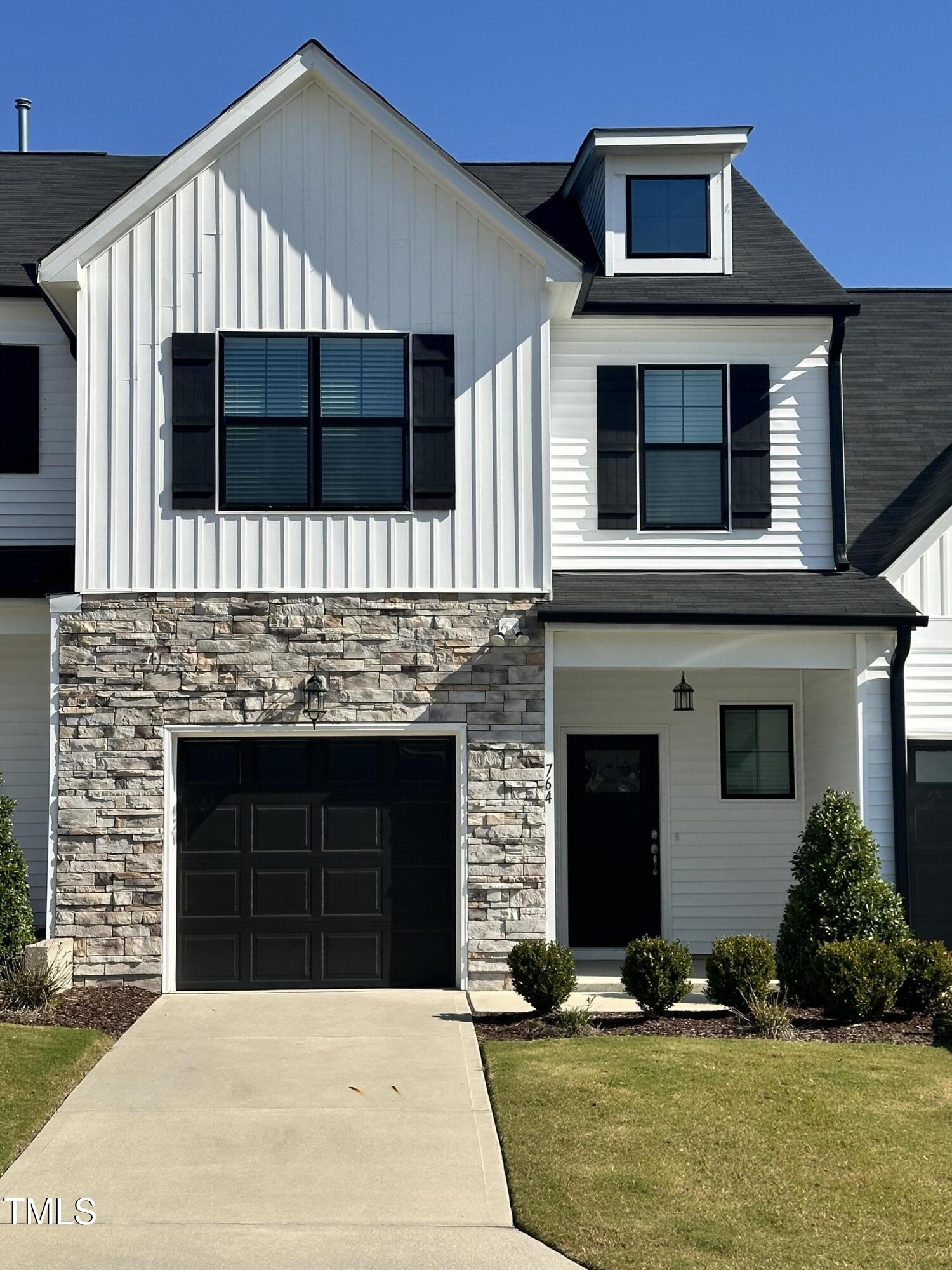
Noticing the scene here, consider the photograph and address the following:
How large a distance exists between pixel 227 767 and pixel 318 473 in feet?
8.99

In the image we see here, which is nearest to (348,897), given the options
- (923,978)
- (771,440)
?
(923,978)

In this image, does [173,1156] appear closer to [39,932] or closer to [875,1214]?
[875,1214]

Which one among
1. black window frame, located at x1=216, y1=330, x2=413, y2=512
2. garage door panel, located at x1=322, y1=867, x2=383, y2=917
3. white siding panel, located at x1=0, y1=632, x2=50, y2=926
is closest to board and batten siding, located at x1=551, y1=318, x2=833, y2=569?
black window frame, located at x1=216, y1=330, x2=413, y2=512

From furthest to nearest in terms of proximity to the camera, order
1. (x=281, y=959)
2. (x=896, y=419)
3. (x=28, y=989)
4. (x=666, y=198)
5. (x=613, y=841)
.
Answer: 1. (x=896, y=419)
2. (x=613, y=841)
3. (x=666, y=198)
4. (x=281, y=959)
5. (x=28, y=989)

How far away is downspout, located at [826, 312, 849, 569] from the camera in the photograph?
13352 mm

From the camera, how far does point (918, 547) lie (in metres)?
13.2

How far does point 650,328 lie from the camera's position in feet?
44.6

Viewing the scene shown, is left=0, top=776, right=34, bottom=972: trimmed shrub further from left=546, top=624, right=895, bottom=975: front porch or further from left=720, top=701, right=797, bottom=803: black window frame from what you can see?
left=720, top=701, right=797, bottom=803: black window frame

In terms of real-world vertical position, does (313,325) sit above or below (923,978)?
above

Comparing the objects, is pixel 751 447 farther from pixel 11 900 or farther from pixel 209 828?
pixel 11 900

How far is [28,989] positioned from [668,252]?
9.35 metres

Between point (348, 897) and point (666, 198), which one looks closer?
point (348, 897)

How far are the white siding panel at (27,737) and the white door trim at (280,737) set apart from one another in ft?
6.08

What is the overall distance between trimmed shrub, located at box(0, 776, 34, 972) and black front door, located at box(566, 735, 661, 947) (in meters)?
5.57
